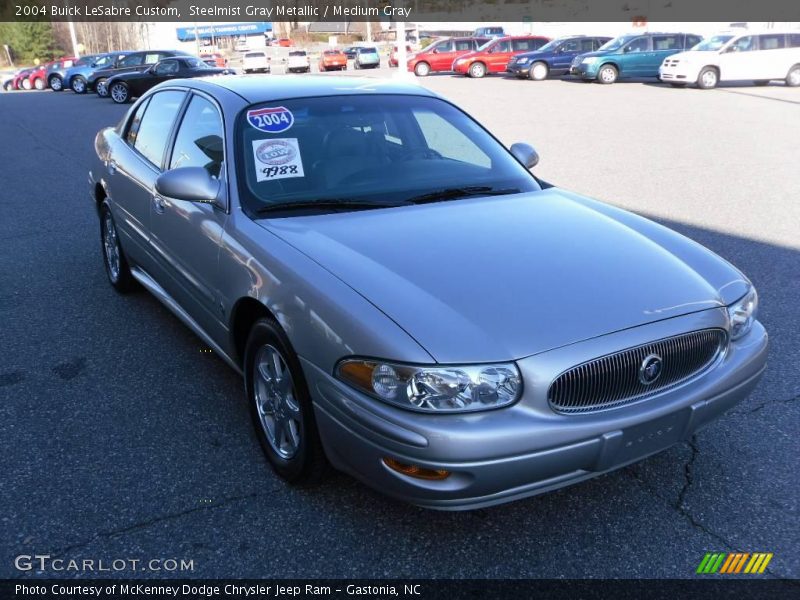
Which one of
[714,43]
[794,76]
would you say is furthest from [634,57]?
[794,76]

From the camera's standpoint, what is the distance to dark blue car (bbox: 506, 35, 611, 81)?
25.8 meters

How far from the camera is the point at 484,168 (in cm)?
392

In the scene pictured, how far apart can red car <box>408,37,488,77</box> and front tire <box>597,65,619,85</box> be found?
10083mm

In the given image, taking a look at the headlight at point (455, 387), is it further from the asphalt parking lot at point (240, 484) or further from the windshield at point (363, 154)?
the windshield at point (363, 154)

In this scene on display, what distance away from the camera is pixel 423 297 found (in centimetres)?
259

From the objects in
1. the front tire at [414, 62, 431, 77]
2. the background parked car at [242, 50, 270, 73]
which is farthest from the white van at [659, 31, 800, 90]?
the background parked car at [242, 50, 270, 73]

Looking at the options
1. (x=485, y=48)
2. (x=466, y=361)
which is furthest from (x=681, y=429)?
(x=485, y=48)

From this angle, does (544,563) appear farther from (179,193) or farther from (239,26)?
(239,26)

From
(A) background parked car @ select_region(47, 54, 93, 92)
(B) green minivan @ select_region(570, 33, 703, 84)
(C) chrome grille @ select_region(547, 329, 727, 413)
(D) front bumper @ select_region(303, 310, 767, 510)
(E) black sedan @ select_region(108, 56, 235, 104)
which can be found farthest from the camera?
(A) background parked car @ select_region(47, 54, 93, 92)

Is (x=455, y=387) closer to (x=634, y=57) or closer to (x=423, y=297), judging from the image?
(x=423, y=297)

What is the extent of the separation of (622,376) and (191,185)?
2.05 meters

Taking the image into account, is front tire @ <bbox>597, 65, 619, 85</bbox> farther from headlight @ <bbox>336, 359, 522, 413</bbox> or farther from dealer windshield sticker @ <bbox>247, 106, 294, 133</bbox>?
headlight @ <bbox>336, 359, 522, 413</bbox>

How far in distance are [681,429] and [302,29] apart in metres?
111

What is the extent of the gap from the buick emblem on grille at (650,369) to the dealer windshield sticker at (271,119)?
2.07 meters
